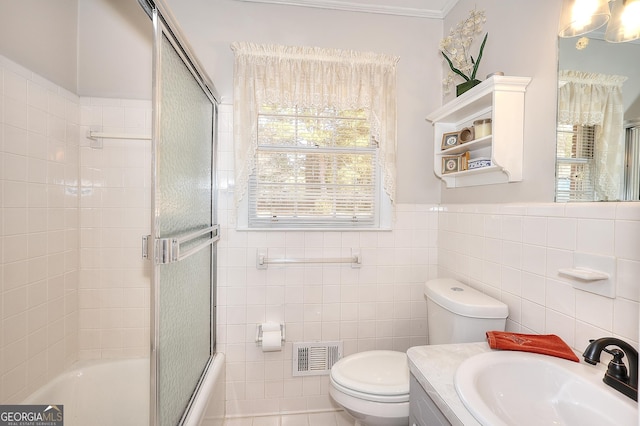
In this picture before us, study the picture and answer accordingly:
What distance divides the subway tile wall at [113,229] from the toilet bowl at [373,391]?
47.8 inches

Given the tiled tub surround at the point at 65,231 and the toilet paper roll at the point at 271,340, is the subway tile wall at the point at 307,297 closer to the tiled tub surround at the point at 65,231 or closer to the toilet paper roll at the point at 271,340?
the toilet paper roll at the point at 271,340

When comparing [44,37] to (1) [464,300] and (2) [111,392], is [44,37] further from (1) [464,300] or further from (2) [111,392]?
(1) [464,300]

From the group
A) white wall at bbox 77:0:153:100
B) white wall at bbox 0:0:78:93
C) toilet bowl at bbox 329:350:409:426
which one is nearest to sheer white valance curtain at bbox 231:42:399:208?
white wall at bbox 77:0:153:100

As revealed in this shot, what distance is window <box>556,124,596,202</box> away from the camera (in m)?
0.99

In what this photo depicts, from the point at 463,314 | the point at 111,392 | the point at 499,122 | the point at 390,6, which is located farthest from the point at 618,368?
the point at 111,392

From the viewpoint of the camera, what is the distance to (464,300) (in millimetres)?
1331

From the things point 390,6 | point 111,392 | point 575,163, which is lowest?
point 111,392

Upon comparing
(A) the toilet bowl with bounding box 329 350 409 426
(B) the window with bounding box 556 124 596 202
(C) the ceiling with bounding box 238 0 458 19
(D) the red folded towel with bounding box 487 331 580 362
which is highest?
(C) the ceiling with bounding box 238 0 458 19

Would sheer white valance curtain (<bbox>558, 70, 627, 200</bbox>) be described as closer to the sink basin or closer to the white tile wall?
the white tile wall

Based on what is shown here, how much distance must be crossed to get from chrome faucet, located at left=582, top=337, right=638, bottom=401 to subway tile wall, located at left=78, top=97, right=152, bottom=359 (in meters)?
2.03

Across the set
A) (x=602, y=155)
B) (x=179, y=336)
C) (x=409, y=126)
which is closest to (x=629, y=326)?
(x=602, y=155)

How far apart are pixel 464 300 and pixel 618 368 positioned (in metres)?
0.57

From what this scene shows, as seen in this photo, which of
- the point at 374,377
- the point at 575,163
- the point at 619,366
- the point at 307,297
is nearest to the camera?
the point at 619,366

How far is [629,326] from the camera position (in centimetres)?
86
